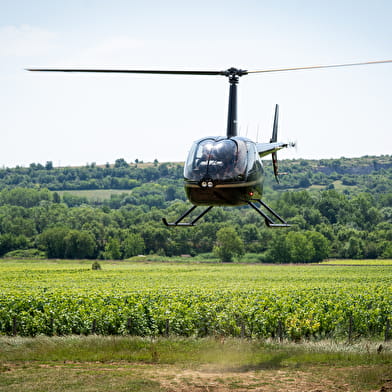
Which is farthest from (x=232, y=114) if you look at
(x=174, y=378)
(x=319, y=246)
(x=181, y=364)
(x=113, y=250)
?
(x=113, y=250)

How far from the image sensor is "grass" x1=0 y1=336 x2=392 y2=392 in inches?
669

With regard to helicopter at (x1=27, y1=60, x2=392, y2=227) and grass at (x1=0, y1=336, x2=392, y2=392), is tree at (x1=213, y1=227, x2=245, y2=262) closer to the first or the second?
grass at (x1=0, y1=336, x2=392, y2=392)

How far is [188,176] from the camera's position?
14.1 m

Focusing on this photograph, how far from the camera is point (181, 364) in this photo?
19766 millimetres

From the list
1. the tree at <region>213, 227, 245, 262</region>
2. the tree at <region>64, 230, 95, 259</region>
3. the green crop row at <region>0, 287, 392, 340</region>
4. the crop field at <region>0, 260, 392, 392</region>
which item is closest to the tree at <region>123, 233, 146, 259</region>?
the tree at <region>64, 230, 95, 259</region>

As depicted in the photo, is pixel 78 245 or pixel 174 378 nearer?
pixel 174 378

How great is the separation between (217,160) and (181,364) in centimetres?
902

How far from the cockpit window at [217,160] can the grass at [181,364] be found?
6.62 m

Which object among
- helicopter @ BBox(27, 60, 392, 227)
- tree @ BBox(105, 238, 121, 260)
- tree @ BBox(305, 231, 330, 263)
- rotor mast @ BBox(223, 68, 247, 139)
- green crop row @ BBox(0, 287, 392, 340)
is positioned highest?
rotor mast @ BBox(223, 68, 247, 139)

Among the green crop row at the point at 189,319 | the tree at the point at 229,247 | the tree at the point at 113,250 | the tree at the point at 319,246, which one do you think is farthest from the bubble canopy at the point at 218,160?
the tree at the point at 113,250

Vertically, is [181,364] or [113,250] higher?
[181,364]

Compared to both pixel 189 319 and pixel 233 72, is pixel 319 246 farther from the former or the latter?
pixel 233 72

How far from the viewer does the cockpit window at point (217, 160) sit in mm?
13711

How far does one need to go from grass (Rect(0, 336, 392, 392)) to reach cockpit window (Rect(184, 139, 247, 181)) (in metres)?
6.62
